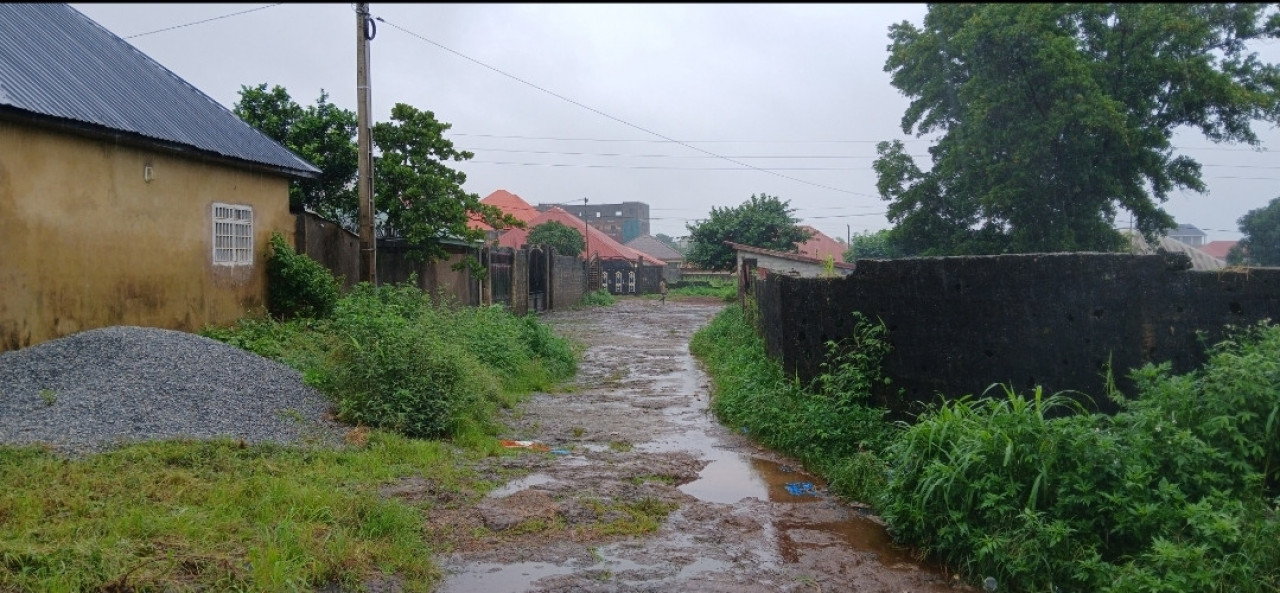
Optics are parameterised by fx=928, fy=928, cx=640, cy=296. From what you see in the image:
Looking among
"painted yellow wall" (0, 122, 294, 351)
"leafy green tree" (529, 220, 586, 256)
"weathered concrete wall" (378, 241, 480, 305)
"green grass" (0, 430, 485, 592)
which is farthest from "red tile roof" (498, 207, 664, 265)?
"green grass" (0, 430, 485, 592)

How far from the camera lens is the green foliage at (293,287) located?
1486 cm

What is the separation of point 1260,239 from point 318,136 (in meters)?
21.5

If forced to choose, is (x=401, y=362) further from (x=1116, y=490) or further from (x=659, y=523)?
(x=1116, y=490)

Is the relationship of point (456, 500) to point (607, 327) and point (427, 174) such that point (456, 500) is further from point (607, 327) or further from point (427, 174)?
point (607, 327)

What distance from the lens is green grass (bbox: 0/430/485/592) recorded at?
16.3ft

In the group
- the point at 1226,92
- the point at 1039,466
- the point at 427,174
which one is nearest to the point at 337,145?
the point at 427,174

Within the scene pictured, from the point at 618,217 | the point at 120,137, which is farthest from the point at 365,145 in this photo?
the point at 618,217

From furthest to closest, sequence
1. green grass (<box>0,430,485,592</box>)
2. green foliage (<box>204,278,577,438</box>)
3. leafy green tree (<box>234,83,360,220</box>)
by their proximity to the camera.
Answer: leafy green tree (<box>234,83,360,220</box>)
green foliage (<box>204,278,577,438</box>)
green grass (<box>0,430,485,592</box>)

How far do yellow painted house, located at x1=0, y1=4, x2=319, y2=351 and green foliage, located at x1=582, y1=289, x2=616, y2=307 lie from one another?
887 inches

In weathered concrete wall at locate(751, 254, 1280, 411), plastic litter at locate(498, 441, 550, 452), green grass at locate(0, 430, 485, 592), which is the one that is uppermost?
weathered concrete wall at locate(751, 254, 1280, 411)

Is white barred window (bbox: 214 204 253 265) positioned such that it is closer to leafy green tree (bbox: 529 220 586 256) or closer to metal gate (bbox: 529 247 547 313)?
metal gate (bbox: 529 247 547 313)

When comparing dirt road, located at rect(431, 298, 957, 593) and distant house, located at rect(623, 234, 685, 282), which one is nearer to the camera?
dirt road, located at rect(431, 298, 957, 593)

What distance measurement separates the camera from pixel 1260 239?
22.2 metres

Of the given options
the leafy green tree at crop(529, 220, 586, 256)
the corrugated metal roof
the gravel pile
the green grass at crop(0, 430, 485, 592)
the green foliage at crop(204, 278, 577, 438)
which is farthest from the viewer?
the leafy green tree at crop(529, 220, 586, 256)
